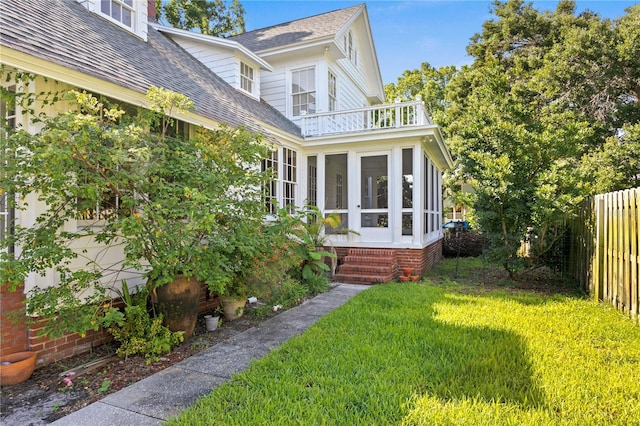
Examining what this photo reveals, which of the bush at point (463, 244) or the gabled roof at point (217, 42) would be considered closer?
the gabled roof at point (217, 42)

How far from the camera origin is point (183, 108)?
4723mm

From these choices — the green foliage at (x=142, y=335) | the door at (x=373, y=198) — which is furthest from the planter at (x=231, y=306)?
the door at (x=373, y=198)

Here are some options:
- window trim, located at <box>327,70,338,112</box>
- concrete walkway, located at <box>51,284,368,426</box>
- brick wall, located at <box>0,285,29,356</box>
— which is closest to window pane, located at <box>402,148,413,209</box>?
window trim, located at <box>327,70,338,112</box>

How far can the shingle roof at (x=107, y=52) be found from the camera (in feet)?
13.2

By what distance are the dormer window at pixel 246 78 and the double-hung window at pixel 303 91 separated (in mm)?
1536

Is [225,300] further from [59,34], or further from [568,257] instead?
[568,257]

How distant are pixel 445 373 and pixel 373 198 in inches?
296

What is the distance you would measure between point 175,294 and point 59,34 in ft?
12.4

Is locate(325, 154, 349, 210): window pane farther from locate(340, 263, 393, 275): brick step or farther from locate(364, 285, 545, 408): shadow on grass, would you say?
locate(364, 285, 545, 408): shadow on grass

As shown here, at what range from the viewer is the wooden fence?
5133 mm

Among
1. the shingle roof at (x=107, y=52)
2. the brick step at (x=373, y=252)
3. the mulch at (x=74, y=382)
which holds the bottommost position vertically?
the mulch at (x=74, y=382)

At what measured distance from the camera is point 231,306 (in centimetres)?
557

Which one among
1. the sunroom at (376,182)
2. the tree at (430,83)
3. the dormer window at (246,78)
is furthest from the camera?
the tree at (430,83)

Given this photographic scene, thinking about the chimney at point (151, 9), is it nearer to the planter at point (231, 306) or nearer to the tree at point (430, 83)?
the planter at point (231, 306)
